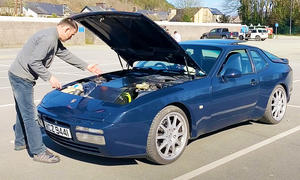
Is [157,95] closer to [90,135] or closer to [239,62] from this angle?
[90,135]

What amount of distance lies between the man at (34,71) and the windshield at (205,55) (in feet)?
6.26

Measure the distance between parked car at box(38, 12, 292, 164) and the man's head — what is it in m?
0.07

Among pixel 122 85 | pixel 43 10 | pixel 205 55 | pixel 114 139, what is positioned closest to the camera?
pixel 114 139

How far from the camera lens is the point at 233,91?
16.9 feet

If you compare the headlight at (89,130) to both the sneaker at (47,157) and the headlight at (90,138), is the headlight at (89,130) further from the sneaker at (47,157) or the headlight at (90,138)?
the sneaker at (47,157)

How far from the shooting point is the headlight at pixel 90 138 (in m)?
3.88

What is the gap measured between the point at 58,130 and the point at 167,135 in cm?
122

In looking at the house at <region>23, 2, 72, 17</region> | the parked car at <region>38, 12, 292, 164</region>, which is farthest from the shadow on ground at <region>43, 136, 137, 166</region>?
the house at <region>23, 2, 72, 17</region>

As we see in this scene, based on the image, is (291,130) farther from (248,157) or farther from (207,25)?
(207,25)

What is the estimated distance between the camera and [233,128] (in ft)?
19.4

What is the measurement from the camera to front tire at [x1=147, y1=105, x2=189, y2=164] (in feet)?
13.6

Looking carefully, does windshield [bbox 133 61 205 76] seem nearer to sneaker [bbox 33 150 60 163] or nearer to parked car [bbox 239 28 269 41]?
sneaker [bbox 33 150 60 163]

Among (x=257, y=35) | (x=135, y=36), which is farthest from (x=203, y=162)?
(x=257, y=35)

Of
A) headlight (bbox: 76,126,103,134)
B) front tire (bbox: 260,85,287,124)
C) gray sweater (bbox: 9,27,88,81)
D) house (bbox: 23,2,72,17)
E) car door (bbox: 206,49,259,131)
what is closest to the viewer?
headlight (bbox: 76,126,103,134)
